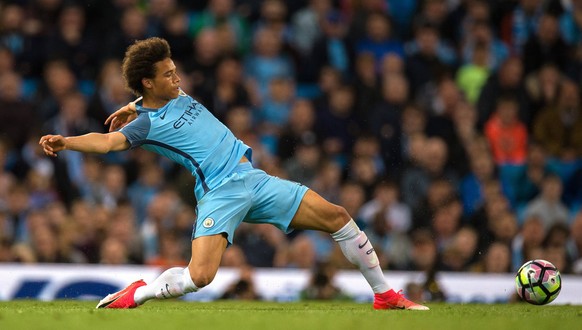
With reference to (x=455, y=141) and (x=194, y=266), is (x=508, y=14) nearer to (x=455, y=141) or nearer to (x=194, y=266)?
(x=455, y=141)

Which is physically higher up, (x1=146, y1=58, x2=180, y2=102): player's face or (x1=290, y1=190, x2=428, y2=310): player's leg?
(x1=146, y1=58, x2=180, y2=102): player's face

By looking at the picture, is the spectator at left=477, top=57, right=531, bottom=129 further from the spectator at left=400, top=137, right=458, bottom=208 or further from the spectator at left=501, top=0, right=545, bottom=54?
the spectator at left=400, top=137, right=458, bottom=208

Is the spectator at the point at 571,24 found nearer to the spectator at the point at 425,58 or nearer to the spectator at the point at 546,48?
the spectator at the point at 546,48

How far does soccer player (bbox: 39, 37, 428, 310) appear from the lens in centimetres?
870

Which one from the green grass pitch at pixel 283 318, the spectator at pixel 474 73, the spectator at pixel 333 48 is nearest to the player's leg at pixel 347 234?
the green grass pitch at pixel 283 318

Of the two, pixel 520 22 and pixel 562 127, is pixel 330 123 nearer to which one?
pixel 562 127

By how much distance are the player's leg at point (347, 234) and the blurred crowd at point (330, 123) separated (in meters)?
3.20

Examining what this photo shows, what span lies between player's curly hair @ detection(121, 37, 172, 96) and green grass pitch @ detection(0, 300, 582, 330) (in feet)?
5.74

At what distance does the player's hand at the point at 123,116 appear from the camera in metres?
9.10

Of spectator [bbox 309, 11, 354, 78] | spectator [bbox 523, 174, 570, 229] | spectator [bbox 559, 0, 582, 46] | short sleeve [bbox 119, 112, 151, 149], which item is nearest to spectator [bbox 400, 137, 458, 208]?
spectator [bbox 523, 174, 570, 229]

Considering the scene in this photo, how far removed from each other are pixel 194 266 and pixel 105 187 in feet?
17.8

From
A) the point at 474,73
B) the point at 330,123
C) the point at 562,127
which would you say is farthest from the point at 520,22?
the point at 330,123

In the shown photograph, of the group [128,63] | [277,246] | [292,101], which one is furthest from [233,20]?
[128,63]

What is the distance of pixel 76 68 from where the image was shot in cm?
1498
